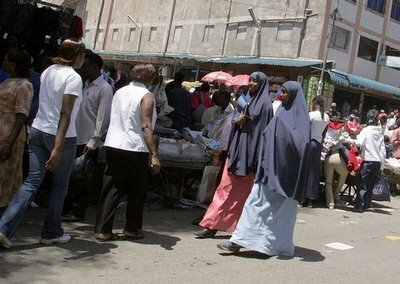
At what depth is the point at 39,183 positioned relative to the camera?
4.55 m

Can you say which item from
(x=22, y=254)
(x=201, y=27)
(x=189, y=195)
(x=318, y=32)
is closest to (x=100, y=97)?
(x=22, y=254)

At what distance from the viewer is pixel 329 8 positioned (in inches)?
1021

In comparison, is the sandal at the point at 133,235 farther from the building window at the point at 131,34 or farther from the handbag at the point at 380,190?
the building window at the point at 131,34

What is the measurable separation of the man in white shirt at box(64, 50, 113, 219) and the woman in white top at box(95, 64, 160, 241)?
44cm

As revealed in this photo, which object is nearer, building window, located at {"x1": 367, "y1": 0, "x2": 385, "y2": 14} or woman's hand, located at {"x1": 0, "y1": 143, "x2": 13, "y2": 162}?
woman's hand, located at {"x1": 0, "y1": 143, "x2": 13, "y2": 162}

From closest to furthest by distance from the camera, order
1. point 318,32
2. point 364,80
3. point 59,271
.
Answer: point 59,271, point 318,32, point 364,80

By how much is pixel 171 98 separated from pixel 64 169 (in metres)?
4.06

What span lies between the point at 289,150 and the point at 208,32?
2801 centimetres

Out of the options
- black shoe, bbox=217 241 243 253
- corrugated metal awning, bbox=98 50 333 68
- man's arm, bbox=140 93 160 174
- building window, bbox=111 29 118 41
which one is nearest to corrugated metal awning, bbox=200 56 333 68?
corrugated metal awning, bbox=98 50 333 68

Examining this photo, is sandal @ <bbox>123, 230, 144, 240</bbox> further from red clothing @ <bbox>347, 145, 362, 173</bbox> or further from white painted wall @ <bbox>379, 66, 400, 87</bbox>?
white painted wall @ <bbox>379, 66, 400, 87</bbox>

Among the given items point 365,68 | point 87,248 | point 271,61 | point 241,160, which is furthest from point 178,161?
point 365,68

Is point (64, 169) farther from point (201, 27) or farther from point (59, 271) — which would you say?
point (201, 27)

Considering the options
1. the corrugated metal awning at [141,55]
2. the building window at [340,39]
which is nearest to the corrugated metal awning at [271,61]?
the corrugated metal awning at [141,55]

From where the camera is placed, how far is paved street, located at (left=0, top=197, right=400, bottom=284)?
4242 mm
